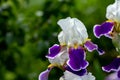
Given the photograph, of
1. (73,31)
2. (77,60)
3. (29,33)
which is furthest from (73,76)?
(29,33)

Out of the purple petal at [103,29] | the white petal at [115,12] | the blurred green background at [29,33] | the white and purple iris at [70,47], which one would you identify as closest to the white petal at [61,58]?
the white and purple iris at [70,47]

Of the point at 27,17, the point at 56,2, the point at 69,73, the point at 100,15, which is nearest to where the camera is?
the point at 69,73

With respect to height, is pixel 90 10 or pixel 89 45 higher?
pixel 90 10

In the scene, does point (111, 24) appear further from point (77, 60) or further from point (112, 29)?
point (77, 60)

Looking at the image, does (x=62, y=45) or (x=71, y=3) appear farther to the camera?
(x=71, y=3)

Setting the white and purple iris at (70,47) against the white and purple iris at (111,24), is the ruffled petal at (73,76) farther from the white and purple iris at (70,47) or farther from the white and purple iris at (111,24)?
the white and purple iris at (111,24)

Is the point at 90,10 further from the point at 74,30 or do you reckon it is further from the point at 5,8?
the point at 74,30

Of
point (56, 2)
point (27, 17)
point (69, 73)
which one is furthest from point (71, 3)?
point (69, 73)

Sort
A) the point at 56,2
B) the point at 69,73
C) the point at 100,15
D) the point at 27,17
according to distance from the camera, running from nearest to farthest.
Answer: the point at 69,73 → the point at 56,2 → the point at 27,17 → the point at 100,15

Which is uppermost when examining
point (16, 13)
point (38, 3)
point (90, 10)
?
point (38, 3)
